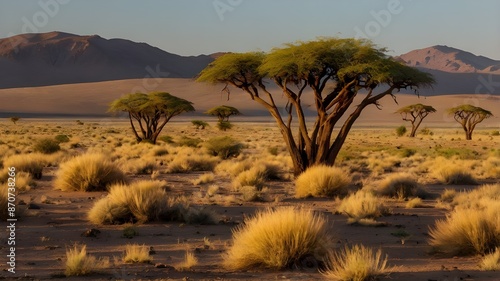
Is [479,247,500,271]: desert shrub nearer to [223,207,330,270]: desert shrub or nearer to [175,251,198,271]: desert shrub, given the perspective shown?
[223,207,330,270]: desert shrub

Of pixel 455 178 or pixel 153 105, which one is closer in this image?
pixel 455 178

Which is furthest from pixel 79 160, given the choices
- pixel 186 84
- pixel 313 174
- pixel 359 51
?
pixel 186 84

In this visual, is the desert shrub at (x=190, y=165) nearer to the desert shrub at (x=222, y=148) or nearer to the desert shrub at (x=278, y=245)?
the desert shrub at (x=222, y=148)

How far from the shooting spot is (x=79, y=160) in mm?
18891

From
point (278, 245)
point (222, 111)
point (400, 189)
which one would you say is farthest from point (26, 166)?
point (222, 111)

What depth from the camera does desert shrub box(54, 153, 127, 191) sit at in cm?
1850

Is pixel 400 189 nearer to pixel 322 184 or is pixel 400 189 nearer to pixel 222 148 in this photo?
pixel 322 184

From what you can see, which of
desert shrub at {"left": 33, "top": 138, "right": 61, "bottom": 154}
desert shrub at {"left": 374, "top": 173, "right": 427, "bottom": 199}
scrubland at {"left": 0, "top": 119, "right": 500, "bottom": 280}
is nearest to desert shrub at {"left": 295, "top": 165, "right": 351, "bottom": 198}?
scrubland at {"left": 0, "top": 119, "right": 500, "bottom": 280}

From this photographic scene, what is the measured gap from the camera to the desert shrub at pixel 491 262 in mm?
9320

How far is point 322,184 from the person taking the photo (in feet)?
59.9

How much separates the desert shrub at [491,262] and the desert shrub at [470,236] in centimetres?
54

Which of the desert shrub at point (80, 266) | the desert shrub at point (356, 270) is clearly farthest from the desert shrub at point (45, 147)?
the desert shrub at point (356, 270)

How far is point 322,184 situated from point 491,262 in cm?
902

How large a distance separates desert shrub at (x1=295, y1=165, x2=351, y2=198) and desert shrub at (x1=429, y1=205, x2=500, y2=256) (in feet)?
24.7
